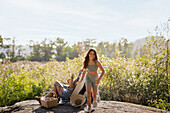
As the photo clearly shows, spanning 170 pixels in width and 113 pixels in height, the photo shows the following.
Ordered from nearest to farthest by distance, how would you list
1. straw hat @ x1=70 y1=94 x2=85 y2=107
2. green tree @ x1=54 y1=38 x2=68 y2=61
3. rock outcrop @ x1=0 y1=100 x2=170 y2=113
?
rock outcrop @ x1=0 y1=100 x2=170 y2=113 → straw hat @ x1=70 y1=94 x2=85 y2=107 → green tree @ x1=54 y1=38 x2=68 y2=61

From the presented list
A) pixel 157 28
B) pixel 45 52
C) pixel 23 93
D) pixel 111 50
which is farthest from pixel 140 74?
pixel 111 50

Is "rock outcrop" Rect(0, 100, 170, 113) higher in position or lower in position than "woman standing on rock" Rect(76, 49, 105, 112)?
lower

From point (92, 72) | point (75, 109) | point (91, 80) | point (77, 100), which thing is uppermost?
point (92, 72)

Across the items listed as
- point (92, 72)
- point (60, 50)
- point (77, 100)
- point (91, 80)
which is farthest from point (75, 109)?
point (60, 50)

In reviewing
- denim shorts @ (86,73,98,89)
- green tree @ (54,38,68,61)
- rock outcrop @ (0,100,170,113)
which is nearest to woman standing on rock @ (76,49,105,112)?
denim shorts @ (86,73,98,89)

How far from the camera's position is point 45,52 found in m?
22.7

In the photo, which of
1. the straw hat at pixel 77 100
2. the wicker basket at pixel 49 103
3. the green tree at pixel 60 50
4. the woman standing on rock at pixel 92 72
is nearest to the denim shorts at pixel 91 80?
the woman standing on rock at pixel 92 72

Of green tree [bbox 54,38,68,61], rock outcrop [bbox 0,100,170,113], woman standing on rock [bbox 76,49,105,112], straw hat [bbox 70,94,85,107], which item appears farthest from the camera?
green tree [bbox 54,38,68,61]

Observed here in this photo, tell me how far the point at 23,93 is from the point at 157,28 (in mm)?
4811

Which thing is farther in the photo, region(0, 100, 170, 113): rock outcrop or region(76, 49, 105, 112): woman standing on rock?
region(0, 100, 170, 113): rock outcrop

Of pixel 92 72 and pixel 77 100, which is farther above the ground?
pixel 92 72

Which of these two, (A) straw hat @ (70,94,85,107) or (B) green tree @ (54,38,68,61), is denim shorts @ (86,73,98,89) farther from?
(B) green tree @ (54,38,68,61)

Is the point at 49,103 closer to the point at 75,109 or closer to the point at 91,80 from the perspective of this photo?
the point at 75,109

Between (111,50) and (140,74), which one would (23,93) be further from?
(111,50)
